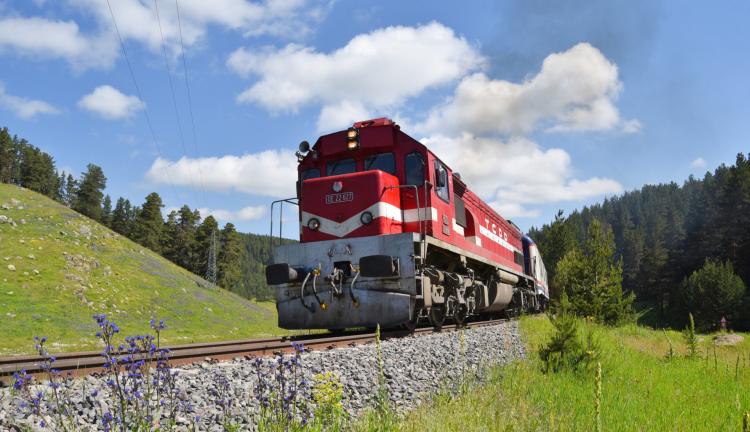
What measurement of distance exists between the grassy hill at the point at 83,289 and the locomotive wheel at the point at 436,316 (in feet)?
46.6

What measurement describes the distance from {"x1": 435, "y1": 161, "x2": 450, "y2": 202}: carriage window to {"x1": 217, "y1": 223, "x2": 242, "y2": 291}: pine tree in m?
61.8

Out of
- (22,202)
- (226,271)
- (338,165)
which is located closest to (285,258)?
(338,165)

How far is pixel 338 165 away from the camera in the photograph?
11.3 m

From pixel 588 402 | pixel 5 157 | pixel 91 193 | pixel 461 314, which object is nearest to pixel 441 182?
pixel 461 314

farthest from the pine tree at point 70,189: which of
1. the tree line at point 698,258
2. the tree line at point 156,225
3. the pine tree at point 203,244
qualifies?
the tree line at point 698,258

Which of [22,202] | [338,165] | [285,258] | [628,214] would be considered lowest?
[285,258]

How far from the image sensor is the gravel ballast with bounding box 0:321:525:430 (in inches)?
143

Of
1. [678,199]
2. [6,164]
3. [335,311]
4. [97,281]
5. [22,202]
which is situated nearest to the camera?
[335,311]

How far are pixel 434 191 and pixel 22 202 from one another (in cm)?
4057

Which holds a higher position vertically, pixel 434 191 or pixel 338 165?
pixel 338 165

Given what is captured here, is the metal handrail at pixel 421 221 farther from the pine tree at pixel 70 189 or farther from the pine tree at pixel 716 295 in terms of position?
the pine tree at pixel 70 189

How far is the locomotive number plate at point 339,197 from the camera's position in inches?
407

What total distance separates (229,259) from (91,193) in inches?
1322

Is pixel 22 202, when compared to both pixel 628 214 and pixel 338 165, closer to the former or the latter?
pixel 338 165
